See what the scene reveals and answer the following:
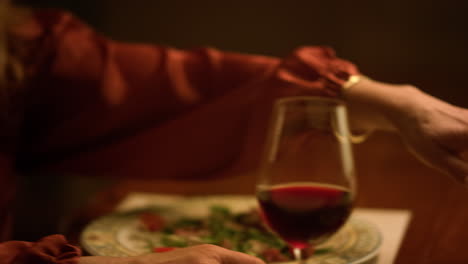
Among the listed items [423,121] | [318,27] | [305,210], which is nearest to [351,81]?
[423,121]

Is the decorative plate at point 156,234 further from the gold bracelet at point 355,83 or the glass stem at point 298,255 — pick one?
the gold bracelet at point 355,83

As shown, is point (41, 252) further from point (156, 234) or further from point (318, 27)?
point (318, 27)

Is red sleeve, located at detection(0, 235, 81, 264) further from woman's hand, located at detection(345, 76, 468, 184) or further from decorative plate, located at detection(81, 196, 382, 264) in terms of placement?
woman's hand, located at detection(345, 76, 468, 184)

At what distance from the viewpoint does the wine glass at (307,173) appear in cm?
55

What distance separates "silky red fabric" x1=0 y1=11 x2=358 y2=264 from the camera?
967 millimetres

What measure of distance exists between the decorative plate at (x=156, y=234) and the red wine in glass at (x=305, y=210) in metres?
0.04

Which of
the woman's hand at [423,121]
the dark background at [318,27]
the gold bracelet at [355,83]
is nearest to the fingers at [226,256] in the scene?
the woman's hand at [423,121]

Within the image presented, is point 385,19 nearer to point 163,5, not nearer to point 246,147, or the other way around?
point 163,5

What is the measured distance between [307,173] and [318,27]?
197 centimetres

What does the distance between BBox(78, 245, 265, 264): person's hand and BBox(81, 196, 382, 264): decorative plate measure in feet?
0.50

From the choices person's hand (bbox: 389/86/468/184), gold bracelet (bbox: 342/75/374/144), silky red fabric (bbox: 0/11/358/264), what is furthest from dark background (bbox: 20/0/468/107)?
person's hand (bbox: 389/86/468/184)

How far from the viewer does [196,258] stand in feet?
1.36

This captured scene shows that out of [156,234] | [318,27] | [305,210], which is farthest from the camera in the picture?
[318,27]

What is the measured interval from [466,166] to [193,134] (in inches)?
21.6
